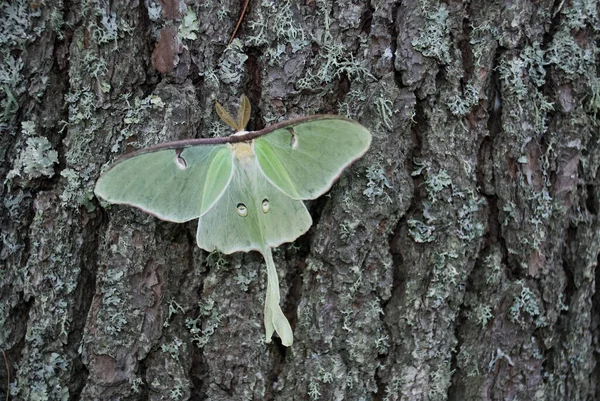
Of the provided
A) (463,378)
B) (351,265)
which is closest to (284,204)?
(351,265)

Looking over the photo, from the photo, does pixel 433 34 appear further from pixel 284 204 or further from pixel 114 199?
pixel 114 199

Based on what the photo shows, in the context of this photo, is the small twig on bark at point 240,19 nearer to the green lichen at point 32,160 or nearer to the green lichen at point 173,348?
the green lichen at point 32,160

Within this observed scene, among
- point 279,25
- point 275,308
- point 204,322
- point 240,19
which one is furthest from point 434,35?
point 204,322

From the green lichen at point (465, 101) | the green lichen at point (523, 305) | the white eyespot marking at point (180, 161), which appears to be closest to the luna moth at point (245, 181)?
the white eyespot marking at point (180, 161)

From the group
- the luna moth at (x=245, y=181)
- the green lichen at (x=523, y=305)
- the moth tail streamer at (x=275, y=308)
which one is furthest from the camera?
the green lichen at (x=523, y=305)

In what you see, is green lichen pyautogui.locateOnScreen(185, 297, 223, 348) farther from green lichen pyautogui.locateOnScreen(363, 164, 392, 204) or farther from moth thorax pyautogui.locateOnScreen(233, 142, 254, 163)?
green lichen pyautogui.locateOnScreen(363, 164, 392, 204)

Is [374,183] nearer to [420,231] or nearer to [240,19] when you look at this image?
[420,231]

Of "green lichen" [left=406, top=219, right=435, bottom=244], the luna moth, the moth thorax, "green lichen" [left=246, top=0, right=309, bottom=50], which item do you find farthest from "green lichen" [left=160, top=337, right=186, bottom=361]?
"green lichen" [left=246, top=0, right=309, bottom=50]

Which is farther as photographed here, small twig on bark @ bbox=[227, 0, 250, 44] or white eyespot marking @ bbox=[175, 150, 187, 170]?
small twig on bark @ bbox=[227, 0, 250, 44]
